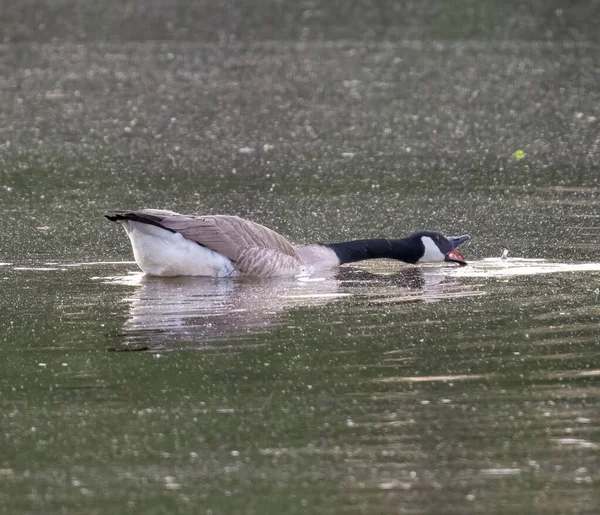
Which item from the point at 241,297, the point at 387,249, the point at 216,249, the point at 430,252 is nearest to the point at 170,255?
the point at 216,249

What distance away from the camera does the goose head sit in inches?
368

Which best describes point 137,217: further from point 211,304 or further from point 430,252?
point 430,252

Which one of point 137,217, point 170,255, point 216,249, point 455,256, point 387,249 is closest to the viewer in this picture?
point 137,217

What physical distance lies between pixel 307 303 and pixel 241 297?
1.60ft

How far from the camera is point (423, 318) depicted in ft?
24.8

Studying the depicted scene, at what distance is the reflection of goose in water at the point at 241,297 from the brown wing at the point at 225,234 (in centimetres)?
23

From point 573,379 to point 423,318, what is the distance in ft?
5.05

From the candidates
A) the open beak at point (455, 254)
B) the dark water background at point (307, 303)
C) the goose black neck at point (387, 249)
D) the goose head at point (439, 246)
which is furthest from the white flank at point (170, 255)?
the open beak at point (455, 254)

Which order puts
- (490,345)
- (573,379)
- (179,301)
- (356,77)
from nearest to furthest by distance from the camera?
(573,379)
(490,345)
(179,301)
(356,77)

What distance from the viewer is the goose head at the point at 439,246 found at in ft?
30.7

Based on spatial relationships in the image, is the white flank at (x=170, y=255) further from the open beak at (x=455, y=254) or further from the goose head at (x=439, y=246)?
the open beak at (x=455, y=254)

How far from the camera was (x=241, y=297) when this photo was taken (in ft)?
27.4

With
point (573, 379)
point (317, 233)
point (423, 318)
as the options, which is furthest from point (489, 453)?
point (317, 233)

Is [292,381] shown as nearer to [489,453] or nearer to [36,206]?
[489,453]
